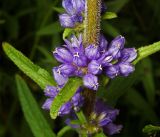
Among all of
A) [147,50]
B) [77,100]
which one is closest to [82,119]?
[77,100]

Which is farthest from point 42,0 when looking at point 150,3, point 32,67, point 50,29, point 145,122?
point 32,67

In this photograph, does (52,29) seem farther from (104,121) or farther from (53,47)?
(104,121)

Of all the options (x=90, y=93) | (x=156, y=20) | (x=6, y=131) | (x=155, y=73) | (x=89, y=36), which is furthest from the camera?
(x=156, y=20)

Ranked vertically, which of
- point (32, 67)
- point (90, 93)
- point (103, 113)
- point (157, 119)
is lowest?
point (157, 119)

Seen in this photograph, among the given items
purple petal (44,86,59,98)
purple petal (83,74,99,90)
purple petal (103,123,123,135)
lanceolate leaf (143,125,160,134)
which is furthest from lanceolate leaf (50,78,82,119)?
purple petal (103,123,123,135)

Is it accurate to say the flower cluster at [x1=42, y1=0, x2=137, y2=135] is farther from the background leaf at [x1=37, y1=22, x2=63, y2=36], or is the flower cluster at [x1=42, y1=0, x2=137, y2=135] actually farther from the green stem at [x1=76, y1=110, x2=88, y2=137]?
the background leaf at [x1=37, y1=22, x2=63, y2=36]

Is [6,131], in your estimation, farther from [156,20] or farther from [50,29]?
[156,20]
